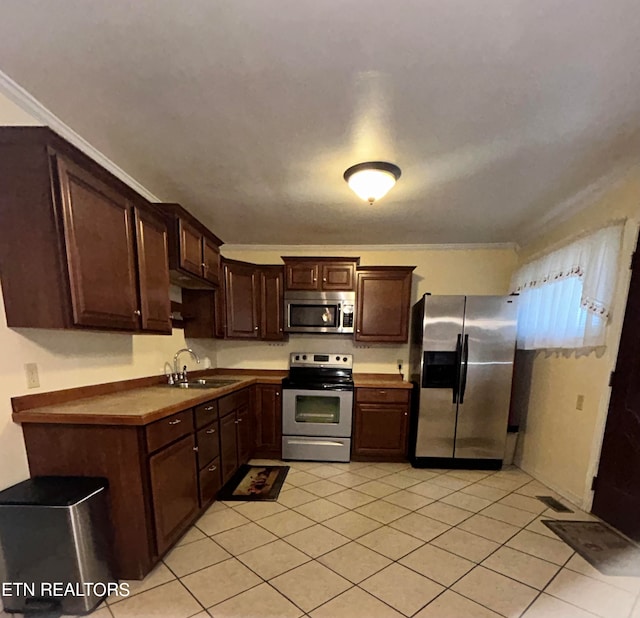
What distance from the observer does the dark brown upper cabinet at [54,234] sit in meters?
1.40

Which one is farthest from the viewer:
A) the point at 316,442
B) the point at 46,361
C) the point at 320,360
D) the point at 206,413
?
the point at 320,360

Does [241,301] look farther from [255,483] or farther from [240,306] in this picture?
[255,483]

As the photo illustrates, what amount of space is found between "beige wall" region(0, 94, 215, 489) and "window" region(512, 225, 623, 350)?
3.48m

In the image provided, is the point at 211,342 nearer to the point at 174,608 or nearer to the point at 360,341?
the point at 360,341

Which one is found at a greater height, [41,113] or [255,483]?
[41,113]

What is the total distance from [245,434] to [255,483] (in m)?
0.50

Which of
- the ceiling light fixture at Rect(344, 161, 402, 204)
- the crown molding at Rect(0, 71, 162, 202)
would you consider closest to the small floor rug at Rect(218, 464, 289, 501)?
the ceiling light fixture at Rect(344, 161, 402, 204)

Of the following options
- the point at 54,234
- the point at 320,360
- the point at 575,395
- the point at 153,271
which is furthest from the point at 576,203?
the point at 54,234

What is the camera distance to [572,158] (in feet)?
6.38

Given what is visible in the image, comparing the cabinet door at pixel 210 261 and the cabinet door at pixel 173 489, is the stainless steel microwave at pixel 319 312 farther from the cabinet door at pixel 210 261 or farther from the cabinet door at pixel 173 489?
the cabinet door at pixel 173 489

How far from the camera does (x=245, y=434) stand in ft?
10.3

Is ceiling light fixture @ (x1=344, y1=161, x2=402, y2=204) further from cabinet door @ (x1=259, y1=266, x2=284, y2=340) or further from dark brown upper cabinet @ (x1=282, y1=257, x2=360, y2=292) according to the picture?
cabinet door @ (x1=259, y1=266, x2=284, y2=340)

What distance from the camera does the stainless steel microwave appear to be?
3.52 m

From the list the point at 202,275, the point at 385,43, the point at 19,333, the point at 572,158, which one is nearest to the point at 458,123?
the point at 385,43
